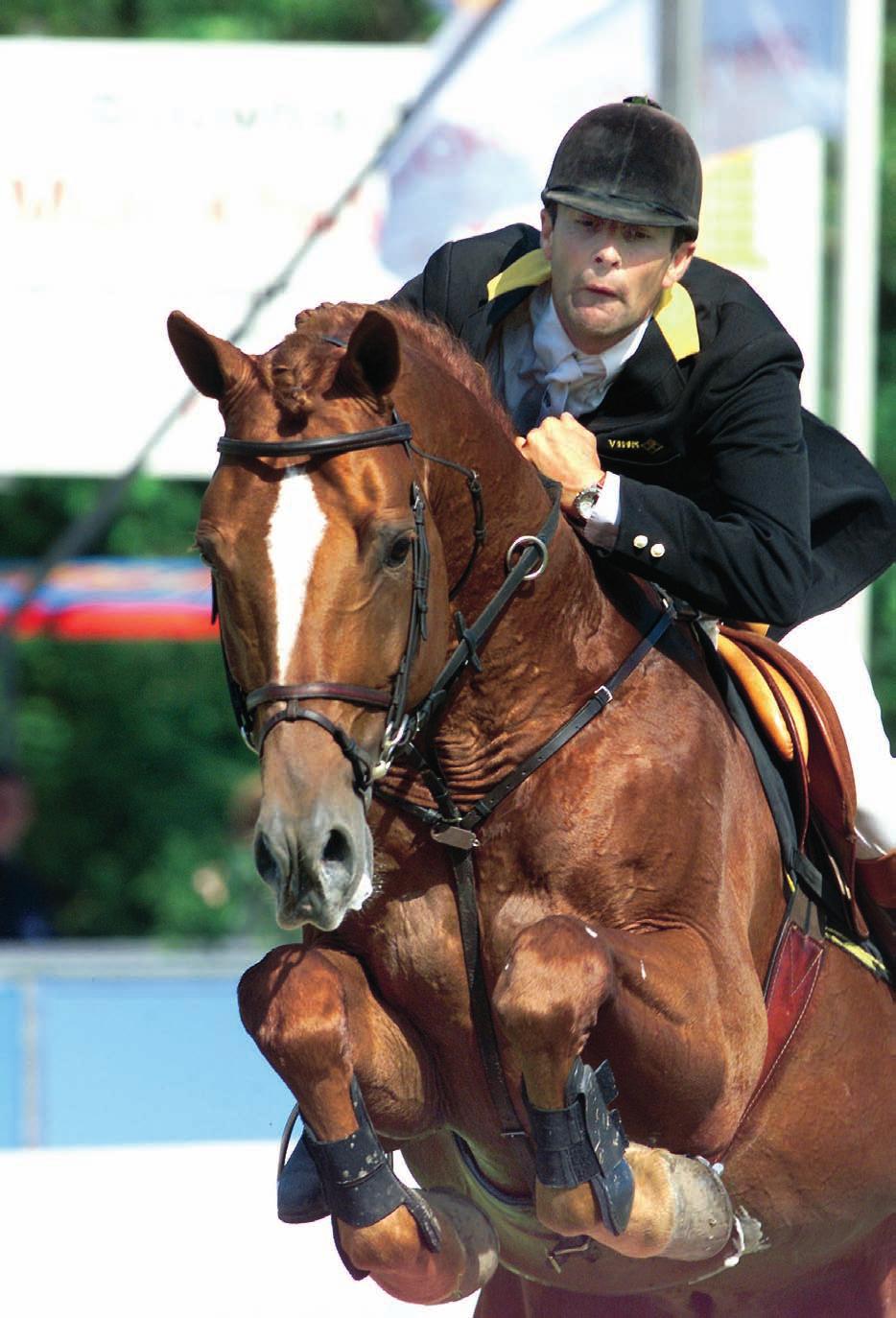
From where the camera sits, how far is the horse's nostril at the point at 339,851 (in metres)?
2.90

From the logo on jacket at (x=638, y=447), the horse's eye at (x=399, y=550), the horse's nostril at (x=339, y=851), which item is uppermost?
the horse's eye at (x=399, y=550)

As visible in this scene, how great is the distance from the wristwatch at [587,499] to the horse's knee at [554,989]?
706mm

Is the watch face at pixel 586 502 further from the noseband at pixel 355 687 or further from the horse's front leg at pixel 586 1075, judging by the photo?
the horse's front leg at pixel 586 1075

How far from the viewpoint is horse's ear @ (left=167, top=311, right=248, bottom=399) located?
10.3 feet

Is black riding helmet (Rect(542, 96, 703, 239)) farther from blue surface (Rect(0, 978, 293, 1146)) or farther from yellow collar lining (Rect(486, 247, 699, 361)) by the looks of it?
blue surface (Rect(0, 978, 293, 1146))

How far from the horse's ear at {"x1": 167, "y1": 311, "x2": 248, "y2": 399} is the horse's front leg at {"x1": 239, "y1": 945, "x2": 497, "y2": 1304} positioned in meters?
0.96

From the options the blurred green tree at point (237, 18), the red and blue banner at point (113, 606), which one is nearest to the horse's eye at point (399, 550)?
the red and blue banner at point (113, 606)

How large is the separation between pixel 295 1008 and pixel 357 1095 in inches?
7.5

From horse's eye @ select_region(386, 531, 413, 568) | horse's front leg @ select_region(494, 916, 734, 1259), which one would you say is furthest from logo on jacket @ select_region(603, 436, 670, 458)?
horse's front leg @ select_region(494, 916, 734, 1259)

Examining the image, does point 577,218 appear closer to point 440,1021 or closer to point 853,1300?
point 440,1021

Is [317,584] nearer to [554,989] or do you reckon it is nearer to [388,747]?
[388,747]

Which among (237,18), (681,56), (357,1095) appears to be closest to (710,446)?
(357,1095)

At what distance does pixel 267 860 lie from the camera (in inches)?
113

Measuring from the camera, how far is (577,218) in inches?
143
